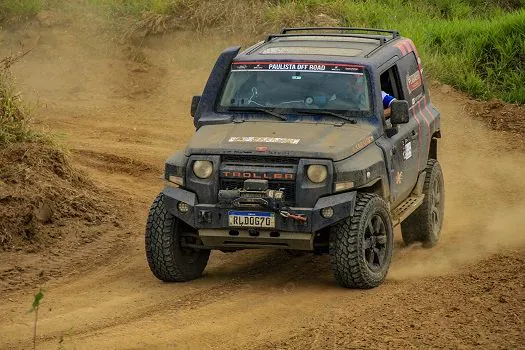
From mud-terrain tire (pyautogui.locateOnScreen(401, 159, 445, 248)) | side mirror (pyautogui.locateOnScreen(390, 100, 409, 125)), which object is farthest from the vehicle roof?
mud-terrain tire (pyautogui.locateOnScreen(401, 159, 445, 248))

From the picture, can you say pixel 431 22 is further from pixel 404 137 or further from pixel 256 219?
pixel 256 219

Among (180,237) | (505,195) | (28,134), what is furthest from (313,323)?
(505,195)

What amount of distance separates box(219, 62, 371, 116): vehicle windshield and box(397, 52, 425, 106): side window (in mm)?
852

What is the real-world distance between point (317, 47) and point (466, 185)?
445cm

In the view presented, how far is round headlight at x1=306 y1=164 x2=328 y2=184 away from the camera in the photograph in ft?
31.6

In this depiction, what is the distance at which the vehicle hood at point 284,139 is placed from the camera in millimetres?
9734

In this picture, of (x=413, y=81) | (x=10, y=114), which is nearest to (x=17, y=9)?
(x=10, y=114)

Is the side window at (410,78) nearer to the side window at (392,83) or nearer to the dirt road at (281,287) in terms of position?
the side window at (392,83)

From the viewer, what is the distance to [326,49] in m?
11.1

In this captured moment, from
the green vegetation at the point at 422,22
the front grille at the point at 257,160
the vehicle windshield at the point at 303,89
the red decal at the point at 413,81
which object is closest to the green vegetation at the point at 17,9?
the green vegetation at the point at 422,22

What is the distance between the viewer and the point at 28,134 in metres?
12.7

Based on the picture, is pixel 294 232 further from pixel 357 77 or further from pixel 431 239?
pixel 431 239

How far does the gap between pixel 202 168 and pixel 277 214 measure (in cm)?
71

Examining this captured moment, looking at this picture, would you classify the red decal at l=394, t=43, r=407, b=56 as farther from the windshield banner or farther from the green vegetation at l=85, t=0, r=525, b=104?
the green vegetation at l=85, t=0, r=525, b=104
